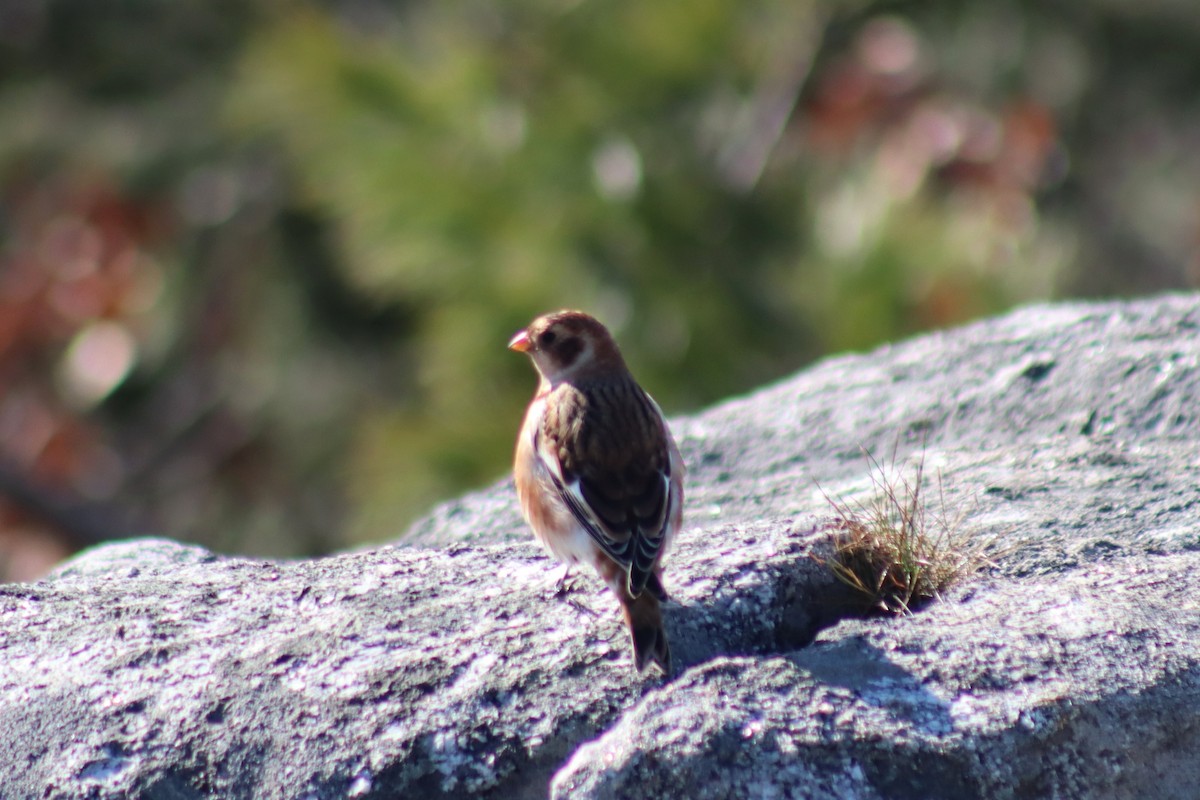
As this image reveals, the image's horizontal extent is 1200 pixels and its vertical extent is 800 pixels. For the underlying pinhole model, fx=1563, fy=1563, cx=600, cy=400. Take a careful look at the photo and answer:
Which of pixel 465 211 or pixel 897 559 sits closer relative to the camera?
pixel 897 559

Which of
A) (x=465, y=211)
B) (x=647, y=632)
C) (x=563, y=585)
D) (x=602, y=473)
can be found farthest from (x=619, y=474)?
(x=465, y=211)

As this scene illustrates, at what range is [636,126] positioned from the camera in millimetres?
6824

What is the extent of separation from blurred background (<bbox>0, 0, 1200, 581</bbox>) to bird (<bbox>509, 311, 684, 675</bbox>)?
1.73 metres

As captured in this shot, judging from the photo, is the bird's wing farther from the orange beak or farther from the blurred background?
the blurred background

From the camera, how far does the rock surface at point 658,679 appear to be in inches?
99.2

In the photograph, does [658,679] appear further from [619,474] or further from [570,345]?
[570,345]

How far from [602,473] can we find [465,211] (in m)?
3.38

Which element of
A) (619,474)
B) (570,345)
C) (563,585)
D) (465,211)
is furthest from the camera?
(465,211)

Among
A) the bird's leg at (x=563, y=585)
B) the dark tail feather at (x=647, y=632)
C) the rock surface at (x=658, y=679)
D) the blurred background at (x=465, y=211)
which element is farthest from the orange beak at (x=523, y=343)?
the blurred background at (x=465, y=211)

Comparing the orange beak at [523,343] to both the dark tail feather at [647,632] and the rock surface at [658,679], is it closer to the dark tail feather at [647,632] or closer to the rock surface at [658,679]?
the rock surface at [658,679]

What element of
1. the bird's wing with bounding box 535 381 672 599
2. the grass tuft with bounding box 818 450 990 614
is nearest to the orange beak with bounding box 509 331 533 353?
the bird's wing with bounding box 535 381 672 599

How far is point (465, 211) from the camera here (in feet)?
22.0

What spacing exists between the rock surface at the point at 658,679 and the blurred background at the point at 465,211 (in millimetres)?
2474

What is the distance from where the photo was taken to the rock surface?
2520 millimetres
